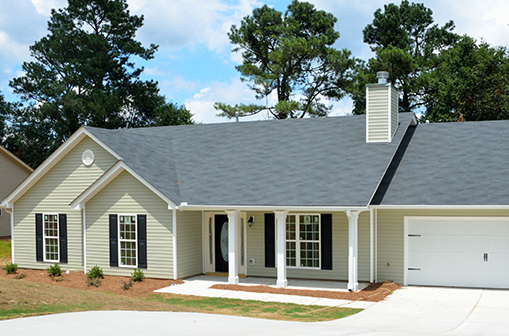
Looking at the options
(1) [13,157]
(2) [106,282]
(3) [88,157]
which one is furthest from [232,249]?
(1) [13,157]

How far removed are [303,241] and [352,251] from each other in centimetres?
246

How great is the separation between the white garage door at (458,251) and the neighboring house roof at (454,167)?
86 cm

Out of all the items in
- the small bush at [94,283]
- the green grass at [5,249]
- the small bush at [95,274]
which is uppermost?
the small bush at [95,274]

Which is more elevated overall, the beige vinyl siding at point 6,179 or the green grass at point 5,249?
the beige vinyl siding at point 6,179

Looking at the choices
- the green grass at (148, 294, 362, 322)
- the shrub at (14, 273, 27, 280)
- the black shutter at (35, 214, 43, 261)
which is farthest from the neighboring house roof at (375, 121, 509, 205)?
the shrub at (14, 273, 27, 280)

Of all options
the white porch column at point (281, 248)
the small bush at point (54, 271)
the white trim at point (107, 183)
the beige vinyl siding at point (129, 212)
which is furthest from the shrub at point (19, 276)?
the white porch column at point (281, 248)

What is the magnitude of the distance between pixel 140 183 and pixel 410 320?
9948 mm

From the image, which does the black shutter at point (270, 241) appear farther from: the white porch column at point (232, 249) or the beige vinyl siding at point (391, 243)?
the beige vinyl siding at point (391, 243)

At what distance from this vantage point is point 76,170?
779 inches

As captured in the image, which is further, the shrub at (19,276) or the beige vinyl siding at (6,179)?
the beige vinyl siding at (6,179)

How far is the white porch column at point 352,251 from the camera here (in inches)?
620

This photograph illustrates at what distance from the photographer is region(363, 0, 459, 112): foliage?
38.0m

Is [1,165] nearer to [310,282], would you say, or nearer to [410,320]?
[310,282]

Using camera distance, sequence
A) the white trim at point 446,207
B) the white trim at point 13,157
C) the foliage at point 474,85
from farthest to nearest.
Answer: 1. the white trim at point 13,157
2. the foliage at point 474,85
3. the white trim at point 446,207
